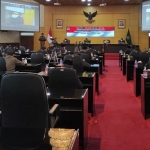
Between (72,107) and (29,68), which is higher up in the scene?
(29,68)

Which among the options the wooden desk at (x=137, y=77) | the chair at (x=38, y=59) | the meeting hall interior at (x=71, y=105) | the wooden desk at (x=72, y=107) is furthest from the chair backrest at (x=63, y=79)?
the chair at (x=38, y=59)

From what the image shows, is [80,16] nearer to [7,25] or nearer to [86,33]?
[86,33]

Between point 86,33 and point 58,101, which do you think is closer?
point 58,101

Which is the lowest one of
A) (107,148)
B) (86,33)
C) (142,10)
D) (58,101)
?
(107,148)

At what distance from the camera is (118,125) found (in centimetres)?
425

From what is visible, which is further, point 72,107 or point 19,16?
point 19,16

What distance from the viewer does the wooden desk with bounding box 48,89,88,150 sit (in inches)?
118

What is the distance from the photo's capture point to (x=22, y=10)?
15.0 m

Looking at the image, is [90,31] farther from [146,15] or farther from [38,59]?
[38,59]

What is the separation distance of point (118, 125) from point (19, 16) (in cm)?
1183

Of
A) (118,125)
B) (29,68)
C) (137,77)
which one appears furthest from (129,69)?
(118,125)

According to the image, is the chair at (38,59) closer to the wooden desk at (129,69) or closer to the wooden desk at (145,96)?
the wooden desk at (129,69)

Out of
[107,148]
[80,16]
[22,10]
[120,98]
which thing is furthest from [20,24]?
[107,148]

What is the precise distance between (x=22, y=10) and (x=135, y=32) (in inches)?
294
